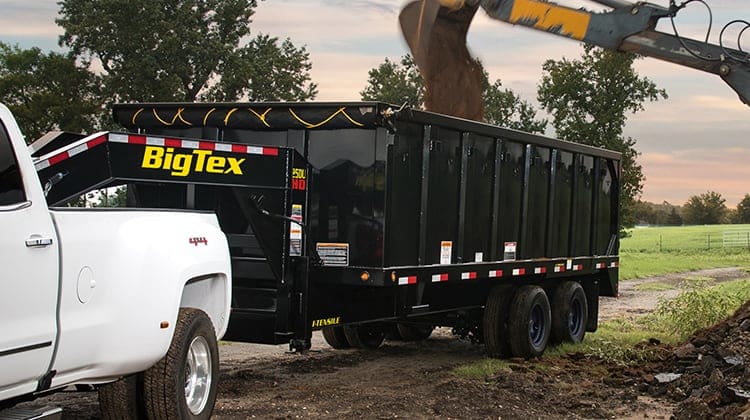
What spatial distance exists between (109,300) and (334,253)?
3806mm

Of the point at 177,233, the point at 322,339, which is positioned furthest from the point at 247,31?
the point at 177,233

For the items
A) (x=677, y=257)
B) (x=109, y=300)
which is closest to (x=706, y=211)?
(x=677, y=257)

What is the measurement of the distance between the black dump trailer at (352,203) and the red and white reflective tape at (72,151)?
0.05ft

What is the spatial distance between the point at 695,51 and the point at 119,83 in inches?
1023

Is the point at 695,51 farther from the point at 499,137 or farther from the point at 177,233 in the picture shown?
the point at 177,233

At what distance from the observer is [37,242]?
5184 mm

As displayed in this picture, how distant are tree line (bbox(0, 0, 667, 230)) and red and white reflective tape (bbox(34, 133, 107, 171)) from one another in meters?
27.9

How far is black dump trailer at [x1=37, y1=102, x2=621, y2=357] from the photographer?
26.2ft

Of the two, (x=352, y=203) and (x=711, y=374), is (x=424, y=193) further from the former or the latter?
(x=711, y=374)

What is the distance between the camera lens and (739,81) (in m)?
12.9

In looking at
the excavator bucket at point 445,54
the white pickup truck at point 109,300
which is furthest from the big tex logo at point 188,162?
the excavator bucket at point 445,54

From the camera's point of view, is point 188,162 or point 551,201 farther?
point 551,201

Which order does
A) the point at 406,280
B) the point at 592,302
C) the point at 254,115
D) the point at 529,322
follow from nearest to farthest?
the point at 406,280
the point at 254,115
the point at 529,322
the point at 592,302

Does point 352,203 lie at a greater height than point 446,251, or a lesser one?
greater
